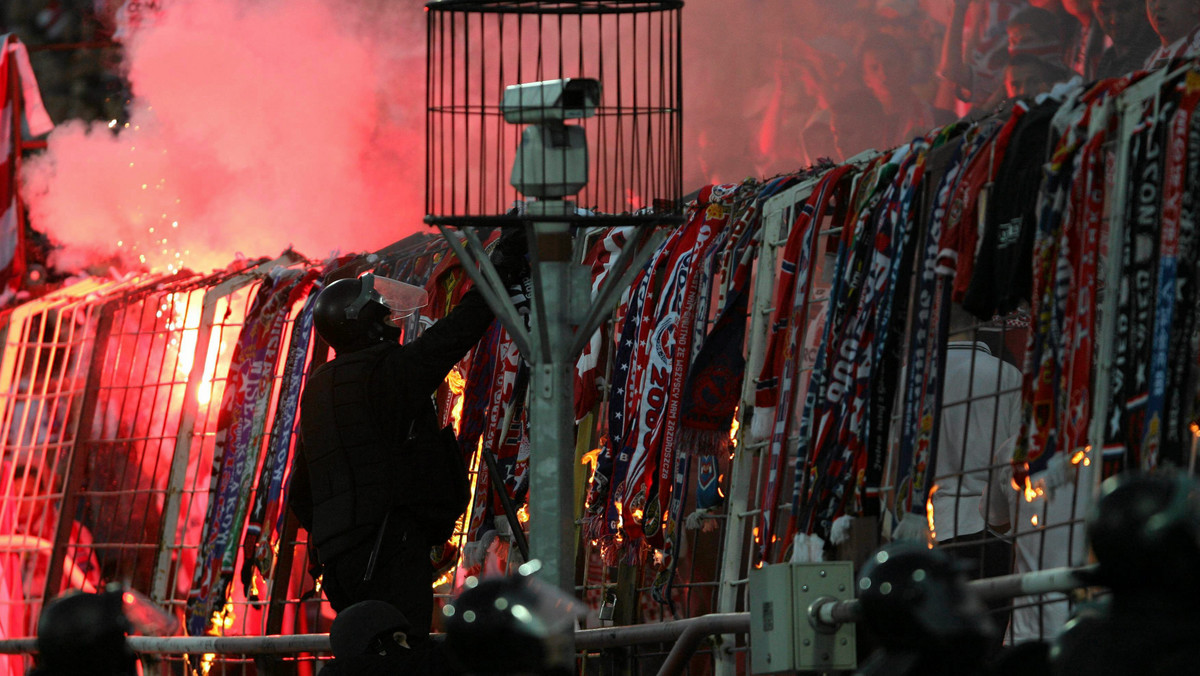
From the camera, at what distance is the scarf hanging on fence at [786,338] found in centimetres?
509

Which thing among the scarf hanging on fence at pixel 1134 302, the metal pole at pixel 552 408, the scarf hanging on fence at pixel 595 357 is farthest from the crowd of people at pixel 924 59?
the metal pole at pixel 552 408

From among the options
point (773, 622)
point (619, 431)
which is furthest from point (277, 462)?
point (773, 622)

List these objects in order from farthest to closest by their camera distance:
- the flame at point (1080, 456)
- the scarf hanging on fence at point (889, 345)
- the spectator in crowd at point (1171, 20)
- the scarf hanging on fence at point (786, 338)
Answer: the spectator in crowd at point (1171, 20)
the scarf hanging on fence at point (786, 338)
the scarf hanging on fence at point (889, 345)
the flame at point (1080, 456)

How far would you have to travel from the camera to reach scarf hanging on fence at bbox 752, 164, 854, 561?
201 inches

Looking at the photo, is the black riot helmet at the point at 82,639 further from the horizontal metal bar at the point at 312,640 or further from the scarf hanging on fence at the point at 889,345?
the scarf hanging on fence at the point at 889,345

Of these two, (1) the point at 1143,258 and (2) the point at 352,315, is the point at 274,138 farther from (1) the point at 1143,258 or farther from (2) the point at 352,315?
(1) the point at 1143,258

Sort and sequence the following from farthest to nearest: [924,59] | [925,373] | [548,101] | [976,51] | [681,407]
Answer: [924,59]
[976,51]
[681,407]
[925,373]
[548,101]

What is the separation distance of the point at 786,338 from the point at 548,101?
1386 millimetres

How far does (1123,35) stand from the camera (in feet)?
26.6

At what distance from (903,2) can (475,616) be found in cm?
837

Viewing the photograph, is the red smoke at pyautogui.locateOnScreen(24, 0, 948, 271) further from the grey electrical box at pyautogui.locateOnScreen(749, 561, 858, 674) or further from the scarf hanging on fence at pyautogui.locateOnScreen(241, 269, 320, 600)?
the grey electrical box at pyautogui.locateOnScreen(749, 561, 858, 674)

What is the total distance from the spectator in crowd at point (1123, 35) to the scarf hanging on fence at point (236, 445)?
155 inches

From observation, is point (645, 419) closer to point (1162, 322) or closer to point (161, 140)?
point (1162, 322)

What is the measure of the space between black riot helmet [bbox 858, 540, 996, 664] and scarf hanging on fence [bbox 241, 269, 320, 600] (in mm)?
4953
